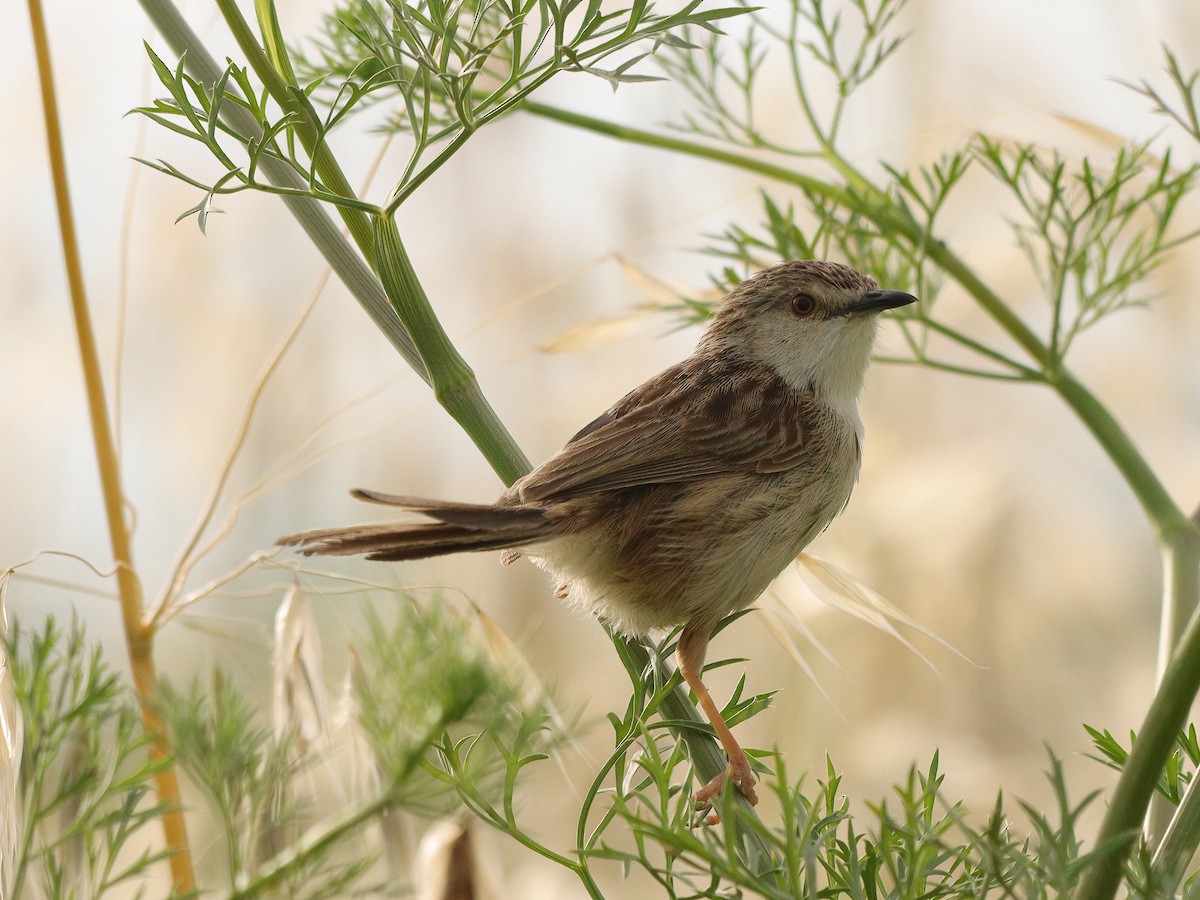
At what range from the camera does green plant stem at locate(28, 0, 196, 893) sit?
6.24ft

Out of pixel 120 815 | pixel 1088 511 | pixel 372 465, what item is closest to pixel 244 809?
pixel 120 815

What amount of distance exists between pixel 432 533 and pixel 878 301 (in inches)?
49.3

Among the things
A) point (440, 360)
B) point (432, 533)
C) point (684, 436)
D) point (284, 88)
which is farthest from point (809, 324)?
point (284, 88)

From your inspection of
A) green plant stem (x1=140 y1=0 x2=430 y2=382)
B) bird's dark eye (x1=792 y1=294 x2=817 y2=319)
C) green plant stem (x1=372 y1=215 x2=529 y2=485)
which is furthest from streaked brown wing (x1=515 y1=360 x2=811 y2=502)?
green plant stem (x1=140 y1=0 x2=430 y2=382)

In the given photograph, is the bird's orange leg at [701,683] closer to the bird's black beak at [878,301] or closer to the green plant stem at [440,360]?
the green plant stem at [440,360]

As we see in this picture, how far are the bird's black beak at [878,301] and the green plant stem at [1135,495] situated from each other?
11 cm

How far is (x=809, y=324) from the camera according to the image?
115 inches

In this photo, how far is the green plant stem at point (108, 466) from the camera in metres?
1.90

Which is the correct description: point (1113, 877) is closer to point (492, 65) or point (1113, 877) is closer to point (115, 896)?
point (492, 65)

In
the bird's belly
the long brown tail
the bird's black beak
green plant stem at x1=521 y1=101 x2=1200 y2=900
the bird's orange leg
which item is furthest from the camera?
the bird's black beak

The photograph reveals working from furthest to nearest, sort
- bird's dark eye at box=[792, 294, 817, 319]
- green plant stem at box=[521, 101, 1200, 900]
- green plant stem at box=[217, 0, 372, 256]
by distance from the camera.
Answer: bird's dark eye at box=[792, 294, 817, 319] → green plant stem at box=[217, 0, 372, 256] → green plant stem at box=[521, 101, 1200, 900]

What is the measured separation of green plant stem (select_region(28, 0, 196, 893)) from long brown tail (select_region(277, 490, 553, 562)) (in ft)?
1.34

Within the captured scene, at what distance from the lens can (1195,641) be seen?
1.16 m

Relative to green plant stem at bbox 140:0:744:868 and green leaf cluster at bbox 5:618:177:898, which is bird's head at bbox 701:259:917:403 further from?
green leaf cluster at bbox 5:618:177:898
